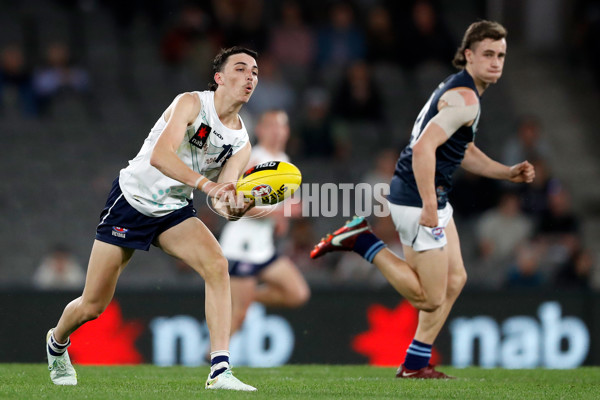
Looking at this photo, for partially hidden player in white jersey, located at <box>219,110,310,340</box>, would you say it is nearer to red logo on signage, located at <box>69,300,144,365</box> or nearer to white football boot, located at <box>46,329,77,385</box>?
red logo on signage, located at <box>69,300,144,365</box>

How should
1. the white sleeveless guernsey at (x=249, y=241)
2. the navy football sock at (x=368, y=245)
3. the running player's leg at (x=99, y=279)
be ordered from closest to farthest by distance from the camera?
the running player's leg at (x=99, y=279) → the navy football sock at (x=368, y=245) → the white sleeveless guernsey at (x=249, y=241)

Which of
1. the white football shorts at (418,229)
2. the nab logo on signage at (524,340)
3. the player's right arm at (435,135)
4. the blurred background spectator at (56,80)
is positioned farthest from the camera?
the blurred background spectator at (56,80)

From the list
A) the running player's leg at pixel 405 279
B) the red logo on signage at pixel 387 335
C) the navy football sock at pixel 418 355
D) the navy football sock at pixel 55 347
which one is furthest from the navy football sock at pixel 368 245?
the red logo on signage at pixel 387 335

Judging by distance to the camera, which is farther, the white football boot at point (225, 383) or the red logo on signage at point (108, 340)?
the red logo on signage at point (108, 340)

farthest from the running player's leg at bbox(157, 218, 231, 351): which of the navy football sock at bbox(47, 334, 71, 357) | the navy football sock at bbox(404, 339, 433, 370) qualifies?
the navy football sock at bbox(404, 339, 433, 370)

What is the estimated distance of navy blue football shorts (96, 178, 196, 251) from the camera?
609 cm

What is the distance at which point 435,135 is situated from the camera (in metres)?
6.56

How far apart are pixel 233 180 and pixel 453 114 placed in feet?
5.02

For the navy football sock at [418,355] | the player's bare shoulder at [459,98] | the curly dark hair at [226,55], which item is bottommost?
the navy football sock at [418,355]

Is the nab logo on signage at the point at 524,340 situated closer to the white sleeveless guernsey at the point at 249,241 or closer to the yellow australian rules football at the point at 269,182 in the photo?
the white sleeveless guernsey at the point at 249,241

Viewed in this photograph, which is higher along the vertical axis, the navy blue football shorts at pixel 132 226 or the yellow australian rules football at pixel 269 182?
the yellow australian rules football at pixel 269 182

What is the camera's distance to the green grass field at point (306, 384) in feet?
19.2

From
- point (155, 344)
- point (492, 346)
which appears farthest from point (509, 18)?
point (155, 344)

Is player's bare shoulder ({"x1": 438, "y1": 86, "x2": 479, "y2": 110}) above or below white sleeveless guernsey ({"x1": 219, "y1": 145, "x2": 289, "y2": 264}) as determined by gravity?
above
